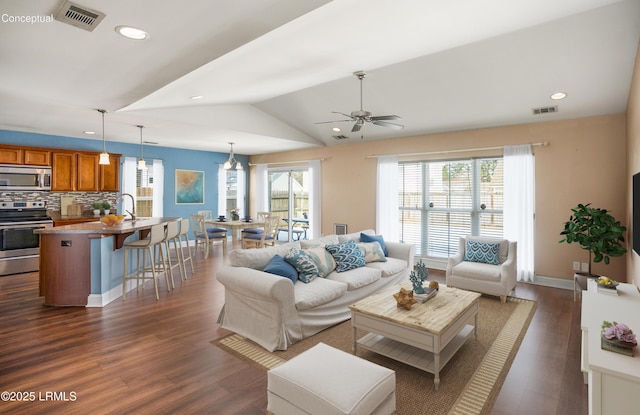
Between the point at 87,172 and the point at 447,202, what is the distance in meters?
7.02

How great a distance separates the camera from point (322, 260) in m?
4.04

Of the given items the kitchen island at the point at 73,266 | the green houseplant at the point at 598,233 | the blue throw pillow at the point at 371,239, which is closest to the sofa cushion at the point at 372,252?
the blue throw pillow at the point at 371,239

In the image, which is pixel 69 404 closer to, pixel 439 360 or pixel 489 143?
pixel 439 360

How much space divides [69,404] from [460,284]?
4535 mm

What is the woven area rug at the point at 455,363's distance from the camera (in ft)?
7.48

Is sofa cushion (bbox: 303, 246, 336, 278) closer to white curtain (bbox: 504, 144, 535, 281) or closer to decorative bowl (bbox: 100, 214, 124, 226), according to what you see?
decorative bowl (bbox: 100, 214, 124, 226)

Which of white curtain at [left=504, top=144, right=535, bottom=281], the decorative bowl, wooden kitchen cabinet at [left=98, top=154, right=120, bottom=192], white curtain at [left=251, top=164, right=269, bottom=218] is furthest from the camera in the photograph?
white curtain at [left=251, top=164, right=269, bottom=218]

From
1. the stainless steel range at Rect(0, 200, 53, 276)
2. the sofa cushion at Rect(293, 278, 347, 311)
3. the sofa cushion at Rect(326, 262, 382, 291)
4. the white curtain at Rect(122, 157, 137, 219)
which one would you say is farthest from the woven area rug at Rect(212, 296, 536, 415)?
the white curtain at Rect(122, 157, 137, 219)

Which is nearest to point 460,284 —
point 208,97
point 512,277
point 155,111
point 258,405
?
point 512,277

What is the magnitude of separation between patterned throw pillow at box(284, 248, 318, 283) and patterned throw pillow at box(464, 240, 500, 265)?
105 inches

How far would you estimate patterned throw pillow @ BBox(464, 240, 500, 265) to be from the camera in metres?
4.85

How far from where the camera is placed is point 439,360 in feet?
8.23

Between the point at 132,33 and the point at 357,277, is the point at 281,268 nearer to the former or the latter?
the point at 357,277

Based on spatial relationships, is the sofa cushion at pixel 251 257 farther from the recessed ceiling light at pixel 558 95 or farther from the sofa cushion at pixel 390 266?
the recessed ceiling light at pixel 558 95
